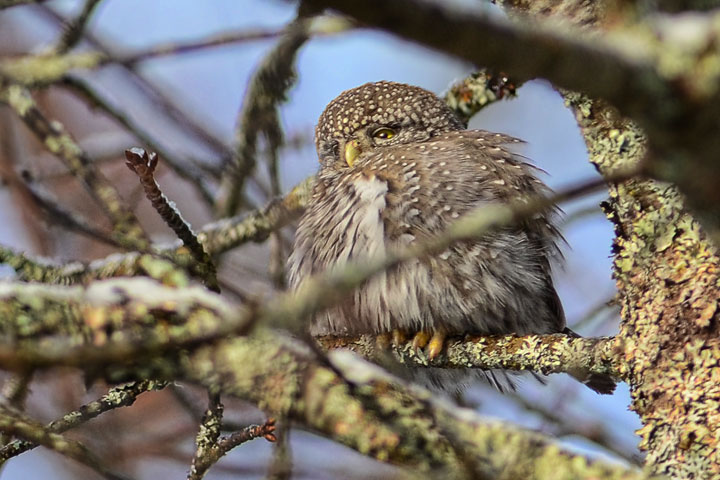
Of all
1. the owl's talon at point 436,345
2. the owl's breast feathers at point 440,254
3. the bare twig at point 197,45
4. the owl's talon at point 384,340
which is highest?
the bare twig at point 197,45

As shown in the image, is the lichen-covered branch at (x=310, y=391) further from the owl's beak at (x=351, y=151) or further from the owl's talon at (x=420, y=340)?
the owl's beak at (x=351, y=151)

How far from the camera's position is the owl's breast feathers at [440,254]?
132 inches

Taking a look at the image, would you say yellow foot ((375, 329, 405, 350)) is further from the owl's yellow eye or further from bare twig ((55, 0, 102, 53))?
bare twig ((55, 0, 102, 53))

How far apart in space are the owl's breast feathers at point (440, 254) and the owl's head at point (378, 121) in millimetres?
542

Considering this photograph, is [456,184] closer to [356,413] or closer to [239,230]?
[239,230]

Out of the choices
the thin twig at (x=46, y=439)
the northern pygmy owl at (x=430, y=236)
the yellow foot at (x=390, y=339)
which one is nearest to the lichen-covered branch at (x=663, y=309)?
the northern pygmy owl at (x=430, y=236)

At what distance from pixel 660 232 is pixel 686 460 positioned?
2.27ft

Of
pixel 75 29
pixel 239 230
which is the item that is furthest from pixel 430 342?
pixel 75 29

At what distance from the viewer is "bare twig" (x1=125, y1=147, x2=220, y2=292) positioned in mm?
2100

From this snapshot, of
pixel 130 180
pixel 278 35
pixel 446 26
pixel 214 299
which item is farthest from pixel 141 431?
pixel 446 26

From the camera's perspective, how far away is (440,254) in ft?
10.9

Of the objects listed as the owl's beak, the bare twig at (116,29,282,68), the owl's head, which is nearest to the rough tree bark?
the bare twig at (116,29,282,68)

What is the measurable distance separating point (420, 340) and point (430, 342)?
62mm

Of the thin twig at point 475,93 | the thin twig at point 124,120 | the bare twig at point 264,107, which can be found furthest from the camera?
the thin twig at point 475,93
